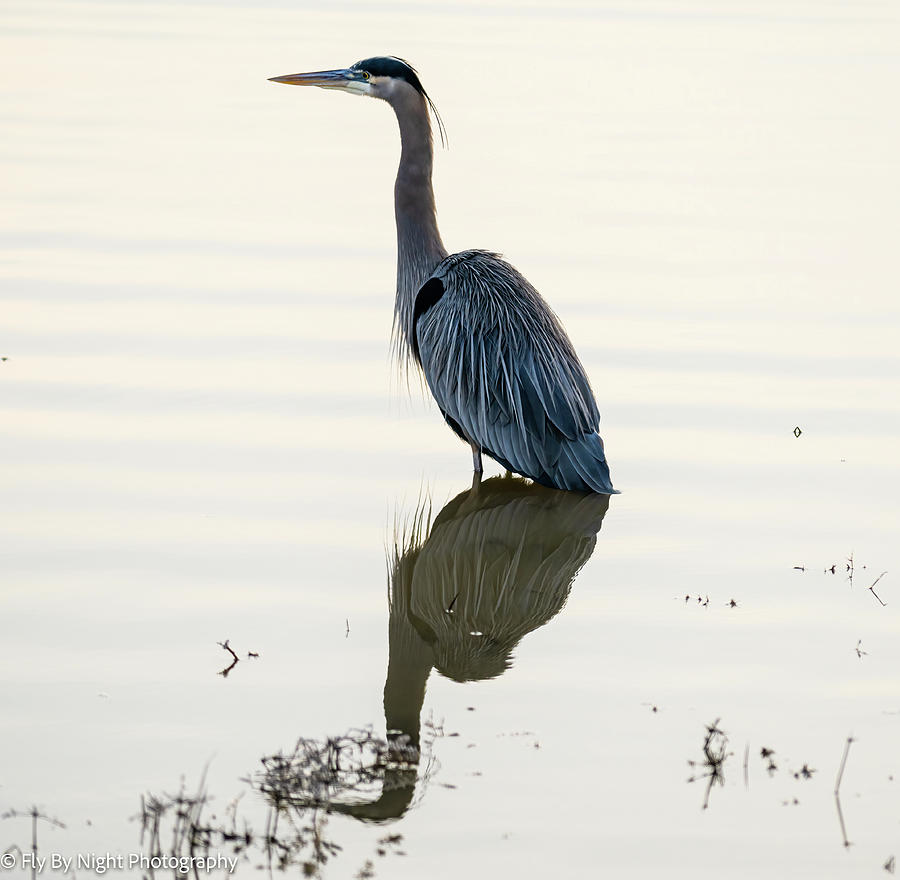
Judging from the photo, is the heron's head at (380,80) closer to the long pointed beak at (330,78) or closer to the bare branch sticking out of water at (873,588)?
the long pointed beak at (330,78)

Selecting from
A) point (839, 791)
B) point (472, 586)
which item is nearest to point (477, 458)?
point (472, 586)

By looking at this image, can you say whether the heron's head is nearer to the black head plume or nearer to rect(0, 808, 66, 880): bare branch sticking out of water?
the black head plume

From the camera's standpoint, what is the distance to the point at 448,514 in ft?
22.5

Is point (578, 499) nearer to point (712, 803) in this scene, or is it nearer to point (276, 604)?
point (276, 604)

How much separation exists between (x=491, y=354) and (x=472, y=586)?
1545 mm

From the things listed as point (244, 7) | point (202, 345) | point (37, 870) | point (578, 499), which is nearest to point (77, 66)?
point (244, 7)

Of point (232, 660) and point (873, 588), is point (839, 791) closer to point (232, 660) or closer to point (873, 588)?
point (873, 588)

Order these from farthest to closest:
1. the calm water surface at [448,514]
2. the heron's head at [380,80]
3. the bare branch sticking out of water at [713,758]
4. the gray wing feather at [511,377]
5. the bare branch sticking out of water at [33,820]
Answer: the heron's head at [380,80], the gray wing feather at [511,377], the bare branch sticking out of water at [713,758], the calm water surface at [448,514], the bare branch sticking out of water at [33,820]

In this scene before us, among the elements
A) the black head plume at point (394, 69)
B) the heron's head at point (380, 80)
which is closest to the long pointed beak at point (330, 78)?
the heron's head at point (380, 80)

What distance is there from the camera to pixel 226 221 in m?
11.3

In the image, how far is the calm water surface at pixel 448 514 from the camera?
4375mm

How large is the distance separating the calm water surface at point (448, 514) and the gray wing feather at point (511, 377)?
21cm

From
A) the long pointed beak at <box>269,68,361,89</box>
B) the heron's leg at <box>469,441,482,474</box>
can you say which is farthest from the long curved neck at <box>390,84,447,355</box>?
the heron's leg at <box>469,441,482,474</box>

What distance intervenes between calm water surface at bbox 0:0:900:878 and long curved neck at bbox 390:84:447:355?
464 millimetres
